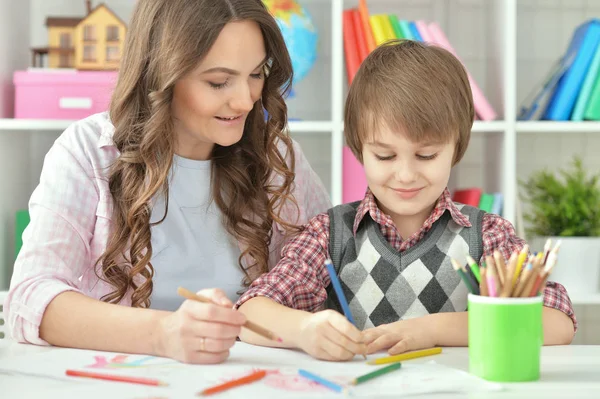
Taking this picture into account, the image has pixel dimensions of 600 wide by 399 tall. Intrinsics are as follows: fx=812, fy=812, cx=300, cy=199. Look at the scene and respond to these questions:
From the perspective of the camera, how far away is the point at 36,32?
2871 millimetres

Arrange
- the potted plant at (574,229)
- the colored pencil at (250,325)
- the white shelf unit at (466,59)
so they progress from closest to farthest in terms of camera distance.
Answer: the colored pencil at (250,325), the potted plant at (574,229), the white shelf unit at (466,59)

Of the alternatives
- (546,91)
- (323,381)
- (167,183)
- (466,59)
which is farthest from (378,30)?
(323,381)

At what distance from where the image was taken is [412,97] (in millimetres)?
1381

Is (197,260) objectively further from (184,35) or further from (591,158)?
(591,158)

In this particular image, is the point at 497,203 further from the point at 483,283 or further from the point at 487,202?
the point at 483,283

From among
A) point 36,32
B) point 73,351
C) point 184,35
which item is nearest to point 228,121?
point 184,35

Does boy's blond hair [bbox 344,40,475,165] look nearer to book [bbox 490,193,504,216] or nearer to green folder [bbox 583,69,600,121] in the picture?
book [bbox 490,193,504,216]

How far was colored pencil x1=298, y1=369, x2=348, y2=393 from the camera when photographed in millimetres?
940

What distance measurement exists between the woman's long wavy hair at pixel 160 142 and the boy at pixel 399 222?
150mm

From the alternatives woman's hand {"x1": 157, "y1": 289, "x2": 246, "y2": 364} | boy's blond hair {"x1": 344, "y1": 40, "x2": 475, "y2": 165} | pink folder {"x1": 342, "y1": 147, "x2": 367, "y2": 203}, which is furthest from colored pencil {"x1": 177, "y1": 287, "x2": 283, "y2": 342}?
pink folder {"x1": 342, "y1": 147, "x2": 367, "y2": 203}

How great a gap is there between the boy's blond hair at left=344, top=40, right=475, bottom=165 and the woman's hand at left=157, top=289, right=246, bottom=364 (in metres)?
0.46

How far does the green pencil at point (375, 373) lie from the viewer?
0.97 metres

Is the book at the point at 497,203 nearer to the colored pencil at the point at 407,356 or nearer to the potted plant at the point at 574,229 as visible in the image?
the potted plant at the point at 574,229

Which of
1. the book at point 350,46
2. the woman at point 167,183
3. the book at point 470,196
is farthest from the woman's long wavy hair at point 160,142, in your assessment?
the book at point 470,196
